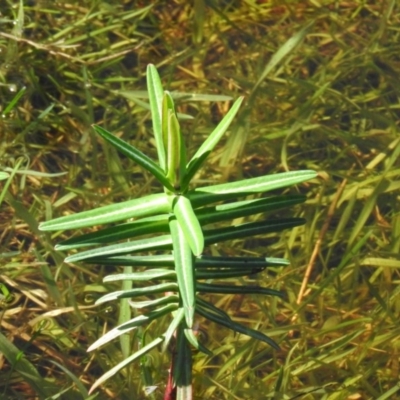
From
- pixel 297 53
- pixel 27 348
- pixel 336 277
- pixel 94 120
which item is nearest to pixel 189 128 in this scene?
pixel 94 120

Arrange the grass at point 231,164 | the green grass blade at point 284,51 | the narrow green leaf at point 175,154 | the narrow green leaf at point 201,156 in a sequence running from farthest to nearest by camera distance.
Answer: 1. the green grass blade at point 284,51
2. the grass at point 231,164
3. the narrow green leaf at point 201,156
4. the narrow green leaf at point 175,154

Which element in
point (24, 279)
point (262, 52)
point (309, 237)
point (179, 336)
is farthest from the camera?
point (262, 52)

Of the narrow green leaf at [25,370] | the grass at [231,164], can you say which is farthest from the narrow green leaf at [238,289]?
the narrow green leaf at [25,370]

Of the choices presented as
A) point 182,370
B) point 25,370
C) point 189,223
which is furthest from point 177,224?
point 25,370

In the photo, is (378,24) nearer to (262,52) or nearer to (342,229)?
(262,52)

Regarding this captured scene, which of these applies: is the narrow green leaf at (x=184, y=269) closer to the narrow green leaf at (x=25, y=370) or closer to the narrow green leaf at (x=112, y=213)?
the narrow green leaf at (x=112, y=213)

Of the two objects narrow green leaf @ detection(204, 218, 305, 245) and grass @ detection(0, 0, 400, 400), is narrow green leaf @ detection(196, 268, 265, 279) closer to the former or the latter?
narrow green leaf @ detection(204, 218, 305, 245)
